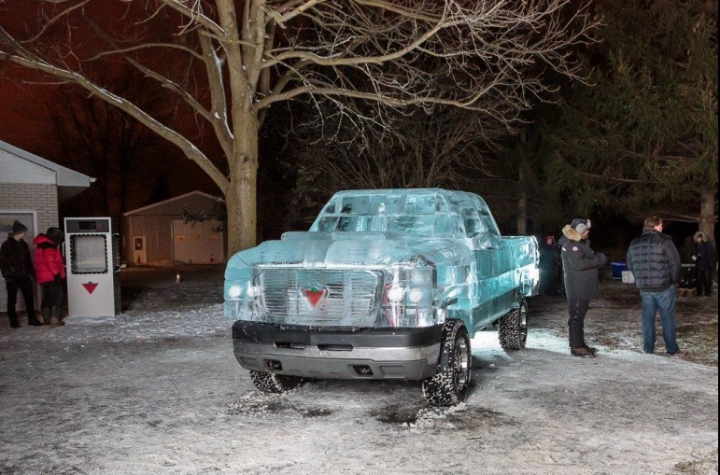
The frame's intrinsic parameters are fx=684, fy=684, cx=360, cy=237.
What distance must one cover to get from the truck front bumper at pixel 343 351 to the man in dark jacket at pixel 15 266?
729cm

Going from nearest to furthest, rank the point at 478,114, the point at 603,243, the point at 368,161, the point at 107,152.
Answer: the point at 478,114, the point at 368,161, the point at 603,243, the point at 107,152

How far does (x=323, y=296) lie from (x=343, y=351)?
54cm

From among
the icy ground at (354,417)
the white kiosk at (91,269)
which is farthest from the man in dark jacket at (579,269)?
the white kiosk at (91,269)

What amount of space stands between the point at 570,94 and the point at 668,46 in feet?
14.3

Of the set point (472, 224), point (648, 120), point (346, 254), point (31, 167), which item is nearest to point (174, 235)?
point (31, 167)

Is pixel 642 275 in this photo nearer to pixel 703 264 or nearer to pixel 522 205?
pixel 703 264

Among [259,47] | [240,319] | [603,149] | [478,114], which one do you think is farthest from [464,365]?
[478,114]

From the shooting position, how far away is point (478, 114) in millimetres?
21594

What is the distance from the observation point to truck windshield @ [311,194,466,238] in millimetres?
8008

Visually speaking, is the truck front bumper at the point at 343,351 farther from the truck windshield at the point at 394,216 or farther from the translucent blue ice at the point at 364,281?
the truck windshield at the point at 394,216

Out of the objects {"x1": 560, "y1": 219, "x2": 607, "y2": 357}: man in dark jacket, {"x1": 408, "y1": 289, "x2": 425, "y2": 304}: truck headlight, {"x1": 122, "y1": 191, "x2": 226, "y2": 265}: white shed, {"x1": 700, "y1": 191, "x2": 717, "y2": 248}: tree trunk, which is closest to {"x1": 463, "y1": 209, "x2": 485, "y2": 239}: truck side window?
{"x1": 560, "y1": 219, "x2": 607, "y2": 357}: man in dark jacket

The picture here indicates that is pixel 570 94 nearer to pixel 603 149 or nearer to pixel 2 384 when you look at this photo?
pixel 603 149

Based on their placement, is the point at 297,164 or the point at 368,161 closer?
the point at 368,161

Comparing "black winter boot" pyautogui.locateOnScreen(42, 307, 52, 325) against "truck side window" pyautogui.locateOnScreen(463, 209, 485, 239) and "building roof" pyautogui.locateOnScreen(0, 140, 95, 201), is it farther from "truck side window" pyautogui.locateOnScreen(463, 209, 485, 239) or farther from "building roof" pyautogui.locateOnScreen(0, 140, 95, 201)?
"truck side window" pyautogui.locateOnScreen(463, 209, 485, 239)
